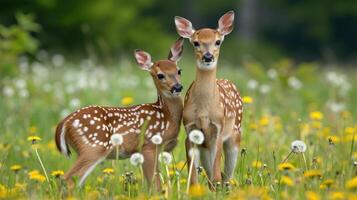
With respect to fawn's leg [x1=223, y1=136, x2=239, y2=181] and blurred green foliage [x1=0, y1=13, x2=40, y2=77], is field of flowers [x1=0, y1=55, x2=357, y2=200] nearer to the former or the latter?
fawn's leg [x1=223, y1=136, x2=239, y2=181]

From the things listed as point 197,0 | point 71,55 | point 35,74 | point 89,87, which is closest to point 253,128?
point 89,87

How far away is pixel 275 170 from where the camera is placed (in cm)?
636

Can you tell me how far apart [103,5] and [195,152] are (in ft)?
58.4

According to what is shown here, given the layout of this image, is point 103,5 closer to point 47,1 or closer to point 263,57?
point 47,1

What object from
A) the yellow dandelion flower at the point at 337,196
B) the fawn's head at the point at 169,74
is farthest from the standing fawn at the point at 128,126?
the yellow dandelion flower at the point at 337,196

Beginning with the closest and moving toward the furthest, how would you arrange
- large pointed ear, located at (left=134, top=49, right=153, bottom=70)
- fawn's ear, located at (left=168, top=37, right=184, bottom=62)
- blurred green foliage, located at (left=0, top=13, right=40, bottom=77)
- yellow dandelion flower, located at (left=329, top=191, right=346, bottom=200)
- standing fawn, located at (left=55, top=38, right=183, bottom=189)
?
yellow dandelion flower, located at (left=329, top=191, right=346, bottom=200)
standing fawn, located at (left=55, top=38, right=183, bottom=189)
fawn's ear, located at (left=168, top=37, right=184, bottom=62)
large pointed ear, located at (left=134, top=49, right=153, bottom=70)
blurred green foliage, located at (left=0, top=13, right=40, bottom=77)

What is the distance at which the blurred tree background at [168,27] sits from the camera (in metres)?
23.0

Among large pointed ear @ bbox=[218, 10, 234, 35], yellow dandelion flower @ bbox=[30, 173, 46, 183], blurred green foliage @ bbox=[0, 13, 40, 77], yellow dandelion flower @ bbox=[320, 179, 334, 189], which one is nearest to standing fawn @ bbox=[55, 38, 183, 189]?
yellow dandelion flower @ bbox=[30, 173, 46, 183]

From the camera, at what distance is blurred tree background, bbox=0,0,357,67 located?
906 inches

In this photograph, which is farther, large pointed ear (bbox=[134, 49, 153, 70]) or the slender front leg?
large pointed ear (bbox=[134, 49, 153, 70])

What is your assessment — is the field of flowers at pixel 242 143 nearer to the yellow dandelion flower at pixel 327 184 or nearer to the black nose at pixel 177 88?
the yellow dandelion flower at pixel 327 184

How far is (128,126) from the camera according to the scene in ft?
20.8

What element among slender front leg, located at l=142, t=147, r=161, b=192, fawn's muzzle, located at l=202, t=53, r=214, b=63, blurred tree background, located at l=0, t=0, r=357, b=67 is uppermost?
blurred tree background, located at l=0, t=0, r=357, b=67

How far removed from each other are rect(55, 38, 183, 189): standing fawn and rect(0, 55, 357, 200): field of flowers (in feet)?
0.57
